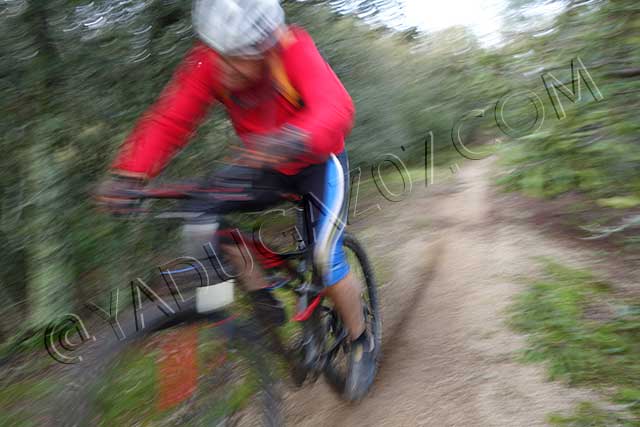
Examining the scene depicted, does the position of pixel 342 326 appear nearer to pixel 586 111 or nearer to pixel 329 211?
pixel 329 211

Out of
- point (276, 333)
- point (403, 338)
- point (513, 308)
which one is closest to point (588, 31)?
point (513, 308)

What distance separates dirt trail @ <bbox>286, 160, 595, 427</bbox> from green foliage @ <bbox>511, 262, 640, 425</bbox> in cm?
12

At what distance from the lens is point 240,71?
2.03 meters

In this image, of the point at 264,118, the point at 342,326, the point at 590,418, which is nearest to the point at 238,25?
the point at 264,118

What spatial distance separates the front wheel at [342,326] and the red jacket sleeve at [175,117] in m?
1.19

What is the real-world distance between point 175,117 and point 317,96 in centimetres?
68

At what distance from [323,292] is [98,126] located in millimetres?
2641

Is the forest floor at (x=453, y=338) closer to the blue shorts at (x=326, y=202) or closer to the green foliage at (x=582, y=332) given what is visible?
the green foliage at (x=582, y=332)

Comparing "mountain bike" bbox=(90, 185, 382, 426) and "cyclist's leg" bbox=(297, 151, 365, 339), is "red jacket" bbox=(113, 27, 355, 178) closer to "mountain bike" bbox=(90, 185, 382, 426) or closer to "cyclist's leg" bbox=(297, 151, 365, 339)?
"cyclist's leg" bbox=(297, 151, 365, 339)

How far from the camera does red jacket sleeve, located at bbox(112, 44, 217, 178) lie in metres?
2.14

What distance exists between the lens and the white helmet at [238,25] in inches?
71.7

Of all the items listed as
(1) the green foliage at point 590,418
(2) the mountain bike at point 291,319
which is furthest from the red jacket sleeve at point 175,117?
(1) the green foliage at point 590,418

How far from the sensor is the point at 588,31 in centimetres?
429

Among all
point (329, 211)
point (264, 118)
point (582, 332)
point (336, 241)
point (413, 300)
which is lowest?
point (413, 300)
